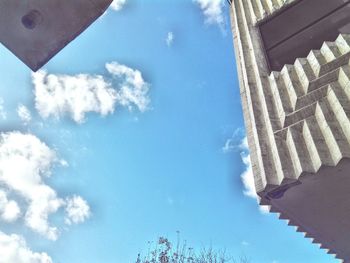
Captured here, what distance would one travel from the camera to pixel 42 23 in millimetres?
3006

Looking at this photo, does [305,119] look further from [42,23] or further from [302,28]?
[42,23]

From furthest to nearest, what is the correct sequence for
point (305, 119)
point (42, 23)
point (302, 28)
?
point (302, 28) → point (305, 119) → point (42, 23)

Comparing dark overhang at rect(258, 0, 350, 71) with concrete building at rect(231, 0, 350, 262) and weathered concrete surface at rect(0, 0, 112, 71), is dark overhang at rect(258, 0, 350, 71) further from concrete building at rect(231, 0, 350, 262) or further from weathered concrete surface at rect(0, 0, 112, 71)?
weathered concrete surface at rect(0, 0, 112, 71)

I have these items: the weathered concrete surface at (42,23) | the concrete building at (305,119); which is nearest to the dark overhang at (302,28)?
the concrete building at (305,119)

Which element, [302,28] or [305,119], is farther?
[302,28]

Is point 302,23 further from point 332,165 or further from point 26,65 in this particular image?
point 26,65

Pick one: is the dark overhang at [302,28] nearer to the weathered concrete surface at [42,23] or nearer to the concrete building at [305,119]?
the concrete building at [305,119]

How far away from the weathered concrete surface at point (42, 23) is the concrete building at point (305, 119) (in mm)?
5864

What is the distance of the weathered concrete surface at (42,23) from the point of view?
2.91 m

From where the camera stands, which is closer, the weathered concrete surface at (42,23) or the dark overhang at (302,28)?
the weathered concrete surface at (42,23)

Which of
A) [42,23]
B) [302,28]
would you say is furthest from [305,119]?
[42,23]

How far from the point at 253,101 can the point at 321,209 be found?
3366 millimetres

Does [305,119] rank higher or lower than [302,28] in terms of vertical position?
lower

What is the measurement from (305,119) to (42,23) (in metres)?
6.71
